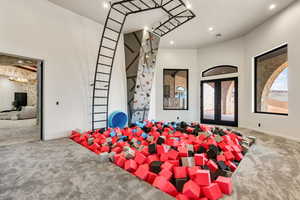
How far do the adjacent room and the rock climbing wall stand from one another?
1.4 inches

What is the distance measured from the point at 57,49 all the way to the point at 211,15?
4.16 meters

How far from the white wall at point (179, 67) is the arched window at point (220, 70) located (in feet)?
1.40

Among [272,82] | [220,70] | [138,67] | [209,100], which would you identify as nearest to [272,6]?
[272,82]

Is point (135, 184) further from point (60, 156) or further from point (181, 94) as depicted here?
point (181, 94)

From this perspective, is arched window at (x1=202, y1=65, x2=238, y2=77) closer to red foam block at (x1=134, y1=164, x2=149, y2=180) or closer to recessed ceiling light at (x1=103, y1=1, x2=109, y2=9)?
recessed ceiling light at (x1=103, y1=1, x2=109, y2=9)

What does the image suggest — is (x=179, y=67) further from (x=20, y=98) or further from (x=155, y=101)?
(x=20, y=98)

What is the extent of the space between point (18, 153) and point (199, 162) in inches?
117

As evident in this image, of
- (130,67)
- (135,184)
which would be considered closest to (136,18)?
(130,67)

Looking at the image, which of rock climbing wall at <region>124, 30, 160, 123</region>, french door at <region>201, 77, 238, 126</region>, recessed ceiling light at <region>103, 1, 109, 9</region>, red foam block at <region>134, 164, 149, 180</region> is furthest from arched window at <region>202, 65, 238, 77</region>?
red foam block at <region>134, 164, 149, 180</region>

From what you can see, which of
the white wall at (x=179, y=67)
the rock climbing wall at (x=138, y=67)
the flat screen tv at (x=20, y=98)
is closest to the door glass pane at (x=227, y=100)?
the white wall at (x=179, y=67)

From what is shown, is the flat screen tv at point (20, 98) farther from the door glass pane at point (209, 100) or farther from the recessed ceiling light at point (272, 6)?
the recessed ceiling light at point (272, 6)

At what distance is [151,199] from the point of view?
3.96 feet

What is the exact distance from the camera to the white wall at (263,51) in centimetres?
327

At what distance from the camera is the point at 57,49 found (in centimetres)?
330
